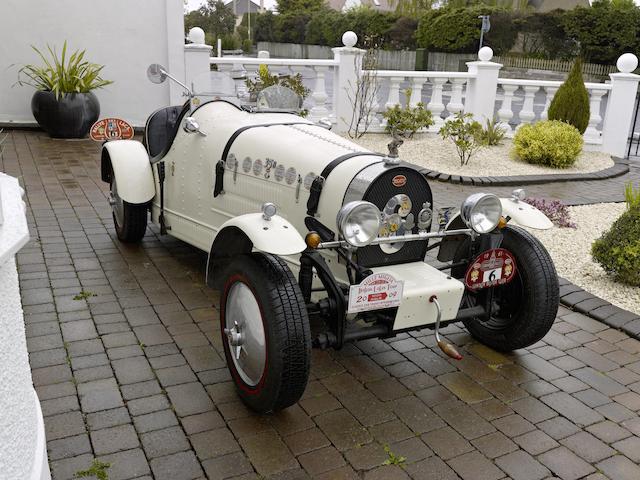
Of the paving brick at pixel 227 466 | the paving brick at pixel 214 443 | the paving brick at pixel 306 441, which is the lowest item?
the paving brick at pixel 306 441

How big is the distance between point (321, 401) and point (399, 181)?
1.29 meters

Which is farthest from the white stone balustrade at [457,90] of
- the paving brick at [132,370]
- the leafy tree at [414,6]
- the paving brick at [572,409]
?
the leafy tree at [414,6]

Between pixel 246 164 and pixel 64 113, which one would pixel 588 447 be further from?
pixel 64 113

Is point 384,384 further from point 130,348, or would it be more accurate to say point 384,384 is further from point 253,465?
point 130,348

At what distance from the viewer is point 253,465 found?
114 inches

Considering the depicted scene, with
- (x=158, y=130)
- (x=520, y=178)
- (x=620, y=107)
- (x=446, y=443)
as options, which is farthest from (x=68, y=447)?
(x=620, y=107)

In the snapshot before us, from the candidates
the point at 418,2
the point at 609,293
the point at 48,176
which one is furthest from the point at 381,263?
the point at 418,2

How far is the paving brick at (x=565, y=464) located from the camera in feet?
9.64

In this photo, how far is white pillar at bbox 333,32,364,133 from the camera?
1108 cm

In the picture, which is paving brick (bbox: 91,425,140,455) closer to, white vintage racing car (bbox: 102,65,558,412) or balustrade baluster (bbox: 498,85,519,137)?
white vintage racing car (bbox: 102,65,558,412)

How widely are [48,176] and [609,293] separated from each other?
666 centimetres

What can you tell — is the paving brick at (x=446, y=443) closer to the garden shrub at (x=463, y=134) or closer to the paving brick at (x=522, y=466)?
the paving brick at (x=522, y=466)

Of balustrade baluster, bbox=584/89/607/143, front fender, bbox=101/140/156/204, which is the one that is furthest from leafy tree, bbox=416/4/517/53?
front fender, bbox=101/140/156/204

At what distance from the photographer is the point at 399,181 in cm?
360
